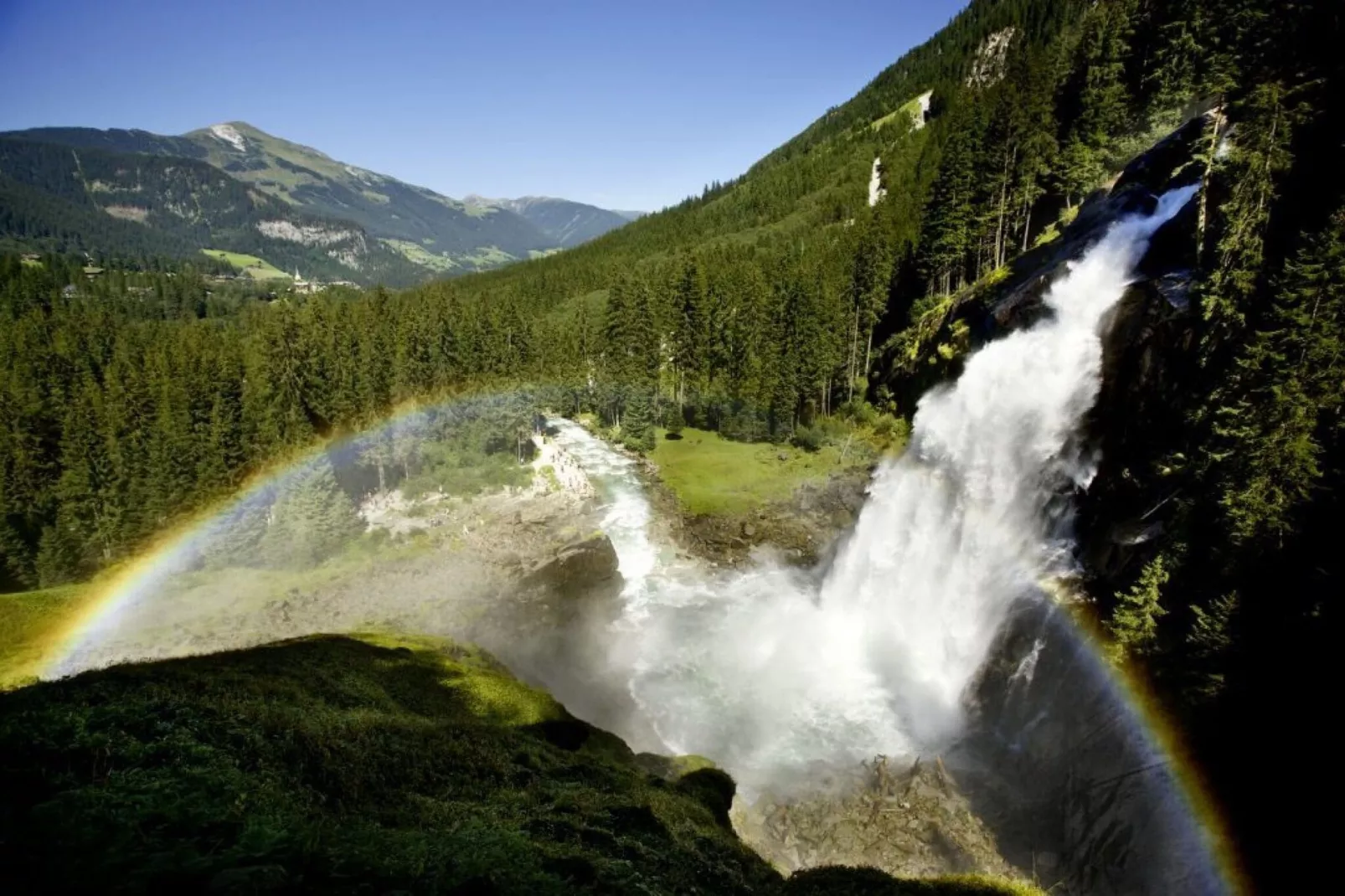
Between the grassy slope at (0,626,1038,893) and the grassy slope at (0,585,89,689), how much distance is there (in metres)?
13.0

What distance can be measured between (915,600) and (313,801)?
32.8 m

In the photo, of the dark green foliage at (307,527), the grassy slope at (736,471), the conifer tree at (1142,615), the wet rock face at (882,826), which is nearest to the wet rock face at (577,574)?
the grassy slope at (736,471)

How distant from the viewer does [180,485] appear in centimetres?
4875

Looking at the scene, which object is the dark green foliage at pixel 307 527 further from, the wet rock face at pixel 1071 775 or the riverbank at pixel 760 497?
the wet rock face at pixel 1071 775

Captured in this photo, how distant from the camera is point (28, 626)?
28203 millimetres

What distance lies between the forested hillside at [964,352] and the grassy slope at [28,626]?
18738 millimetres

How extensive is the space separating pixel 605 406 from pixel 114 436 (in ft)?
152

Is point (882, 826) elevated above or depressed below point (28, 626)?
below

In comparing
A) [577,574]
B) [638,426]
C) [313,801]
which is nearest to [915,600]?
[577,574]

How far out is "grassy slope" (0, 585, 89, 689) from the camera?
25234mm

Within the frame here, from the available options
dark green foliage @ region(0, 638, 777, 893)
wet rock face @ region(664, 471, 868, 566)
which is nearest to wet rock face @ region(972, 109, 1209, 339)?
wet rock face @ region(664, 471, 868, 566)

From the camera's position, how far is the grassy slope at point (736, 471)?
53.2 meters

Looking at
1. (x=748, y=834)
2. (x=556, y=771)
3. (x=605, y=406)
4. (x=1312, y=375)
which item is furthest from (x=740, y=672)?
(x=605, y=406)

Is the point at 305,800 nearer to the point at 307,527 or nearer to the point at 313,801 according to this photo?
the point at 313,801
